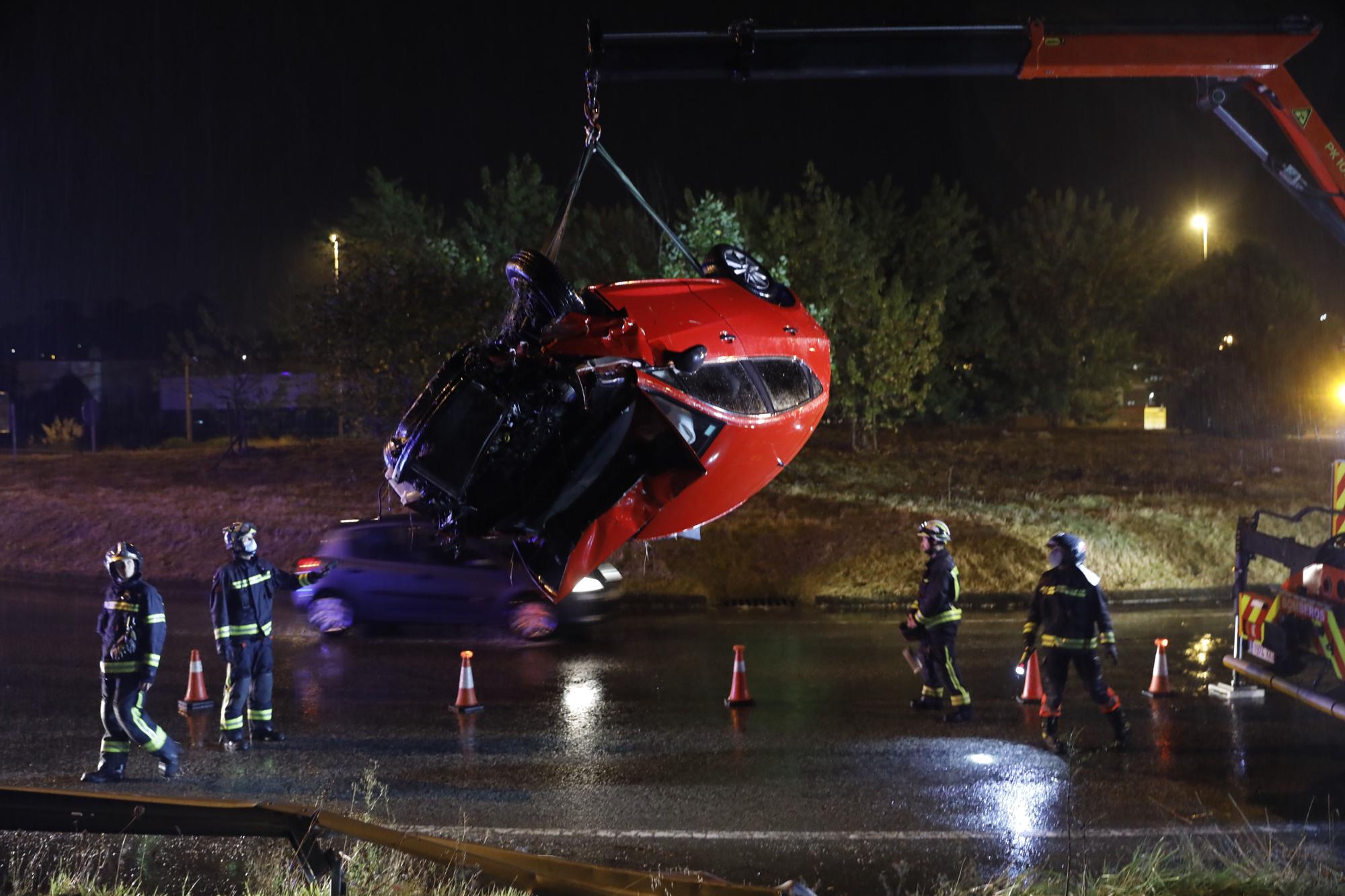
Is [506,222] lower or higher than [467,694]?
higher

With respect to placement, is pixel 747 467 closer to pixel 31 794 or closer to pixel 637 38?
pixel 637 38

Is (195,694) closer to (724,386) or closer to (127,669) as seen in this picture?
(127,669)

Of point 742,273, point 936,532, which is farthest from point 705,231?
point 742,273

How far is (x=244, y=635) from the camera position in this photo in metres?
9.46

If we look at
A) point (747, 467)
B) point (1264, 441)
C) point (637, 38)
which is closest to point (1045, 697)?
point (747, 467)

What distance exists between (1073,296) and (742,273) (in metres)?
36.2

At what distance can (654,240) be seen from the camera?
27.2 meters

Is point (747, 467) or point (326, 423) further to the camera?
point (326, 423)

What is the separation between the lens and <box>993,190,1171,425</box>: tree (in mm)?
38875

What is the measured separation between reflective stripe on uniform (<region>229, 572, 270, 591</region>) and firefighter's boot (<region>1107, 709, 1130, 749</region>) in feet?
23.6

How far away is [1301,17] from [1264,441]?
103 feet

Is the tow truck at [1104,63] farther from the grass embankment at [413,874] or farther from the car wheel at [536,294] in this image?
the grass embankment at [413,874]

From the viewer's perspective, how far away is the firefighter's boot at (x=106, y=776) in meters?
8.49

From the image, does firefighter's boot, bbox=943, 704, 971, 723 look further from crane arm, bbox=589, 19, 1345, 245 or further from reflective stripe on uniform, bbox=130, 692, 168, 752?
reflective stripe on uniform, bbox=130, 692, 168, 752
